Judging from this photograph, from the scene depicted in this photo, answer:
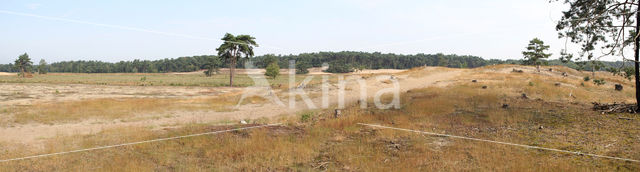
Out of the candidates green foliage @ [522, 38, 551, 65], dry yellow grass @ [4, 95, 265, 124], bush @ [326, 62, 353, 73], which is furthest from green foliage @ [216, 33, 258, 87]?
bush @ [326, 62, 353, 73]

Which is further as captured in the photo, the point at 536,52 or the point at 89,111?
the point at 536,52

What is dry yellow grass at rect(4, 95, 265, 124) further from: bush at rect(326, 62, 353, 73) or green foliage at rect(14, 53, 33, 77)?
bush at rect(326, 62, 353, 73)

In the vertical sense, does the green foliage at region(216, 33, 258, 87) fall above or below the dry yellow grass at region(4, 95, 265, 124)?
above

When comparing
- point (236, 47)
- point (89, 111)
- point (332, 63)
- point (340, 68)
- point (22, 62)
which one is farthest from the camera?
point (332, 63)

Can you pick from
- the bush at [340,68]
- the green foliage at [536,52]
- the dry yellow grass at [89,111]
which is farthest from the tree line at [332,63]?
the dry yellow grass at [89,111]

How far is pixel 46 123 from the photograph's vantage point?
12.1 m

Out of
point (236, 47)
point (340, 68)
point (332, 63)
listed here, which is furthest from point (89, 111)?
point (332, 63)

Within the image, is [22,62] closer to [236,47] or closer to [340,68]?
[236,47]

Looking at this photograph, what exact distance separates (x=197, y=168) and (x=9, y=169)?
12.6ft

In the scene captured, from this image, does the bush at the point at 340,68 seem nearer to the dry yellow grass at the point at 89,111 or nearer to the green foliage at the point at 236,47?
the green foliage at the point at 236,47

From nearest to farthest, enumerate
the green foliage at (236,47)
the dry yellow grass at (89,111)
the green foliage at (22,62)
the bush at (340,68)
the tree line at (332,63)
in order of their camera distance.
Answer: the dry yellow grass at (89,111)
the green foliage at (236,47)
the green foliage at (22,62)
the bush at (340,68)
the tree line at (332,63)

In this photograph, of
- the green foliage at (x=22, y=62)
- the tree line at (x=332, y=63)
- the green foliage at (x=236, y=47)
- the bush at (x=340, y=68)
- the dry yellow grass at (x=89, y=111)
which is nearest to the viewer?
the dry yellow grass at (x=89, y=111)

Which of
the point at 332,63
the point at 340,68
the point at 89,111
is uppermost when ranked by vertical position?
the point at 332,63

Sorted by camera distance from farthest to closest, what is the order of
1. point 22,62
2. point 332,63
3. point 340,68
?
point 332,63 < point 340,68 < point 22,62
